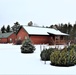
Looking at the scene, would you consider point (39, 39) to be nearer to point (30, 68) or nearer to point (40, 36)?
point (40, 36)

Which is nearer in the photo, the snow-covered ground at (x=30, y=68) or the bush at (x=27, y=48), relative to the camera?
the snow-covered ground at (x=30, y=68)

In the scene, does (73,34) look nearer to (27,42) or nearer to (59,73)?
(27,42)

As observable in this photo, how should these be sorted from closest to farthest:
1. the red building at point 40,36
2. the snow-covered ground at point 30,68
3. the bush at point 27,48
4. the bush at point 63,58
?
1. the snow-covered ground at point 30,68
2. the bush at point 63,58
3. the bush at point 27,48
4. the red building at point 40,36

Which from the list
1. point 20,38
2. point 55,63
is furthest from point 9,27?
point 55,63

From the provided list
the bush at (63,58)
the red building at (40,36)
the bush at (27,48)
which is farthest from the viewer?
the red building at (40,36)

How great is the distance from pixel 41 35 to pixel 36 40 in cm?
161

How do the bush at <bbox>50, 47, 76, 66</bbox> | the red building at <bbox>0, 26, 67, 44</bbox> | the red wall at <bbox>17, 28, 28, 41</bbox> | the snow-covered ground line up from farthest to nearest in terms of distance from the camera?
the red wall at <bbox>17, 28, 28, 41</bbox> < the red building at <bbox>0, 26, 67, 44</bbox> < the bush at <bbox>50, 47, 76, 66</bbox> < the snow-covered ground

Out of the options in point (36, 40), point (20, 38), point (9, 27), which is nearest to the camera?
point (36, 40)

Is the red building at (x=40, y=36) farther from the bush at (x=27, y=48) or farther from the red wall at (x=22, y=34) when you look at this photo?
the bush at (x=27, y=48)

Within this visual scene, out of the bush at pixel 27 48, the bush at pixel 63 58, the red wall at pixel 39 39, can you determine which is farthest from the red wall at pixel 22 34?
the bush at pixel 63 58

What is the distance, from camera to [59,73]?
28.6 feet

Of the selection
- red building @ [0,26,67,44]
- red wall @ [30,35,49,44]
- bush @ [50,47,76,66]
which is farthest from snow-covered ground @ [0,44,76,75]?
red wall @ [30,35,49,44]

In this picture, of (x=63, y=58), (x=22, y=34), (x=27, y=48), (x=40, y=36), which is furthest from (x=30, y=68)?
(x=22, y=34)

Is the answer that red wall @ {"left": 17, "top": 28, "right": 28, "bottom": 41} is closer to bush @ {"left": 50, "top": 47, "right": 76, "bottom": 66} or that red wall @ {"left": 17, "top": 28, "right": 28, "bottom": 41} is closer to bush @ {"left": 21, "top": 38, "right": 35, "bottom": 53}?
bush @ {"left": 21, "top": 38, "right": 35, "bottom": 53}
